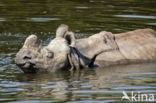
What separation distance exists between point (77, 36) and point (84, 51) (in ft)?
10.1

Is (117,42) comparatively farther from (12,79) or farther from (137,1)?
(137,1)

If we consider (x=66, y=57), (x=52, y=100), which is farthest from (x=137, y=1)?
(x=52, y=100)

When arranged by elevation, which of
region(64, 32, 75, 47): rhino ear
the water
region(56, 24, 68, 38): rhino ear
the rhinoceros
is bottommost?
the water

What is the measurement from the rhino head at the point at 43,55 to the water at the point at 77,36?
188mm

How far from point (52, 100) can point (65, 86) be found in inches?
46.8

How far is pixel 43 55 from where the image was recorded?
1067 centimetres

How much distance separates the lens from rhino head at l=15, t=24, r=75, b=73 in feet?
34.3

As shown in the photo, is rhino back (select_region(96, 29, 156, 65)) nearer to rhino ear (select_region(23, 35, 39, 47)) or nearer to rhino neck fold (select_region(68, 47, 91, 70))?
rhino neck fold (select_region(68, 47, 91, 70))

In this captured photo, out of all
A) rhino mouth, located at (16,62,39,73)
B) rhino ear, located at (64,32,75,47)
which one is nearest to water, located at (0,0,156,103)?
rhino mouth, located at (16,62,39,73)

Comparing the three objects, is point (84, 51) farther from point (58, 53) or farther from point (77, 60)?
point (58, 53)

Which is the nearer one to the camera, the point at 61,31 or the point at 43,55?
the point at 43,55

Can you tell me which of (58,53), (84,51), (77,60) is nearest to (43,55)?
(58,53)

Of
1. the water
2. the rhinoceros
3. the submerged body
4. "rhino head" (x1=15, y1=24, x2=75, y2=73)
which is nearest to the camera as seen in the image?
the water

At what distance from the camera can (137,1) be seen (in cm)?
2125
